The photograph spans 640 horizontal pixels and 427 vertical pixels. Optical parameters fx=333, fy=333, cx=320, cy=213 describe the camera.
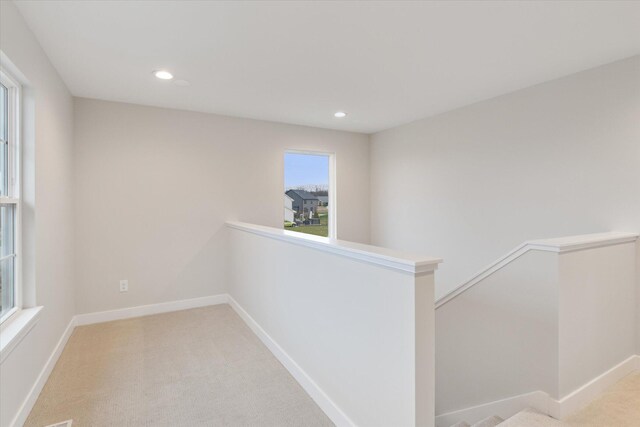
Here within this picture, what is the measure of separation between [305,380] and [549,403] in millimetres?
1472

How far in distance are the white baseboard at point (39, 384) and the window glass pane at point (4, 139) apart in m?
1.22

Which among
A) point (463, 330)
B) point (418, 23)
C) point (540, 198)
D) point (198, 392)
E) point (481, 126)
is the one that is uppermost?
point (418, 23)

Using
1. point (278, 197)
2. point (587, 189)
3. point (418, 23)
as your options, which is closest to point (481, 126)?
point (587, 189)

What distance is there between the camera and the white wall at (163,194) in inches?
136

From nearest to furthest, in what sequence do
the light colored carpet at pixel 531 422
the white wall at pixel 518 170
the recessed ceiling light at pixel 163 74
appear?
the light colored carpet at pixel 531 422 → the white wall at pixel 518 170 → the recessed ceiling light at pixel 163 74

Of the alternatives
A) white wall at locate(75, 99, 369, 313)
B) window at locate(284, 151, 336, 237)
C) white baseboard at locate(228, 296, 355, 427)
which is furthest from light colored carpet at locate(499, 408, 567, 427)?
window at locate(284, 151, 336, 237)

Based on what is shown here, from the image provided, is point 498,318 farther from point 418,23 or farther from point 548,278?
point 418,23

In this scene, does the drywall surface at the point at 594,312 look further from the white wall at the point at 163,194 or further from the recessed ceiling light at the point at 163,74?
the white wall at the point at 163,194

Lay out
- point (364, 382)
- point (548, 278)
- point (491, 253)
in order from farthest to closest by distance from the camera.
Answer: point (491, 253) < point (548, 278) < point (364, 382)

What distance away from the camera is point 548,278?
76.4 inches

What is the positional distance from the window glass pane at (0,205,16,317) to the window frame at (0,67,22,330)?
1 cm

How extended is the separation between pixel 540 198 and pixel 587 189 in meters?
0.37

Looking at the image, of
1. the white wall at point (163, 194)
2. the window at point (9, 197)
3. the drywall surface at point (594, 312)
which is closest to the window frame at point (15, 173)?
the window at point (9, 197)

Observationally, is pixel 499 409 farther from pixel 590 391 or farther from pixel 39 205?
pixel 39 205
